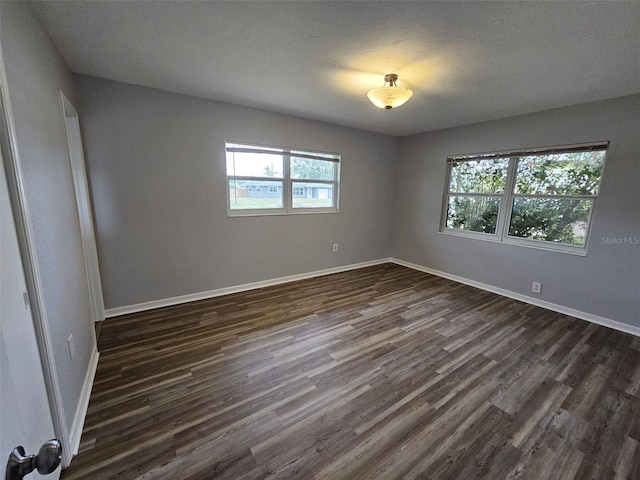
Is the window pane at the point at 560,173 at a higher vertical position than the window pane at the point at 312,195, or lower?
higher

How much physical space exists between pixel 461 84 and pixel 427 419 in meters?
2.80

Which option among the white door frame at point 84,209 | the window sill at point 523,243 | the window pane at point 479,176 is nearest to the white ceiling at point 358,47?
the white door frame at point 84,209

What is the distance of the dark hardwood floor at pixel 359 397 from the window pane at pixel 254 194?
1.38m

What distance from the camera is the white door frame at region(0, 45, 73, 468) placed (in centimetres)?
102

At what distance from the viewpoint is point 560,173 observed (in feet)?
10.4

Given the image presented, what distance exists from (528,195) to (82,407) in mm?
4828

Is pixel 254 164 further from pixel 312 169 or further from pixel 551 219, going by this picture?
pixel 551 219

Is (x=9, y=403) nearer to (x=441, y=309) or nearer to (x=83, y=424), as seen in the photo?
(x=83, y=424)

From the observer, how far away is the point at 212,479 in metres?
1.34

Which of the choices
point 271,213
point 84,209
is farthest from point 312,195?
point 84,209

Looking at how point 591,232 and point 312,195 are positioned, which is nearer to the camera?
point 591,232

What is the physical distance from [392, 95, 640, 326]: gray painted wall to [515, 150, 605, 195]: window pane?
13 centimetres

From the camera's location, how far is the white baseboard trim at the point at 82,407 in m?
1.46

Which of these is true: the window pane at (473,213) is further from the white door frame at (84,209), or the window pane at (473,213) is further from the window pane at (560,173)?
the white door frame at (84,209)
